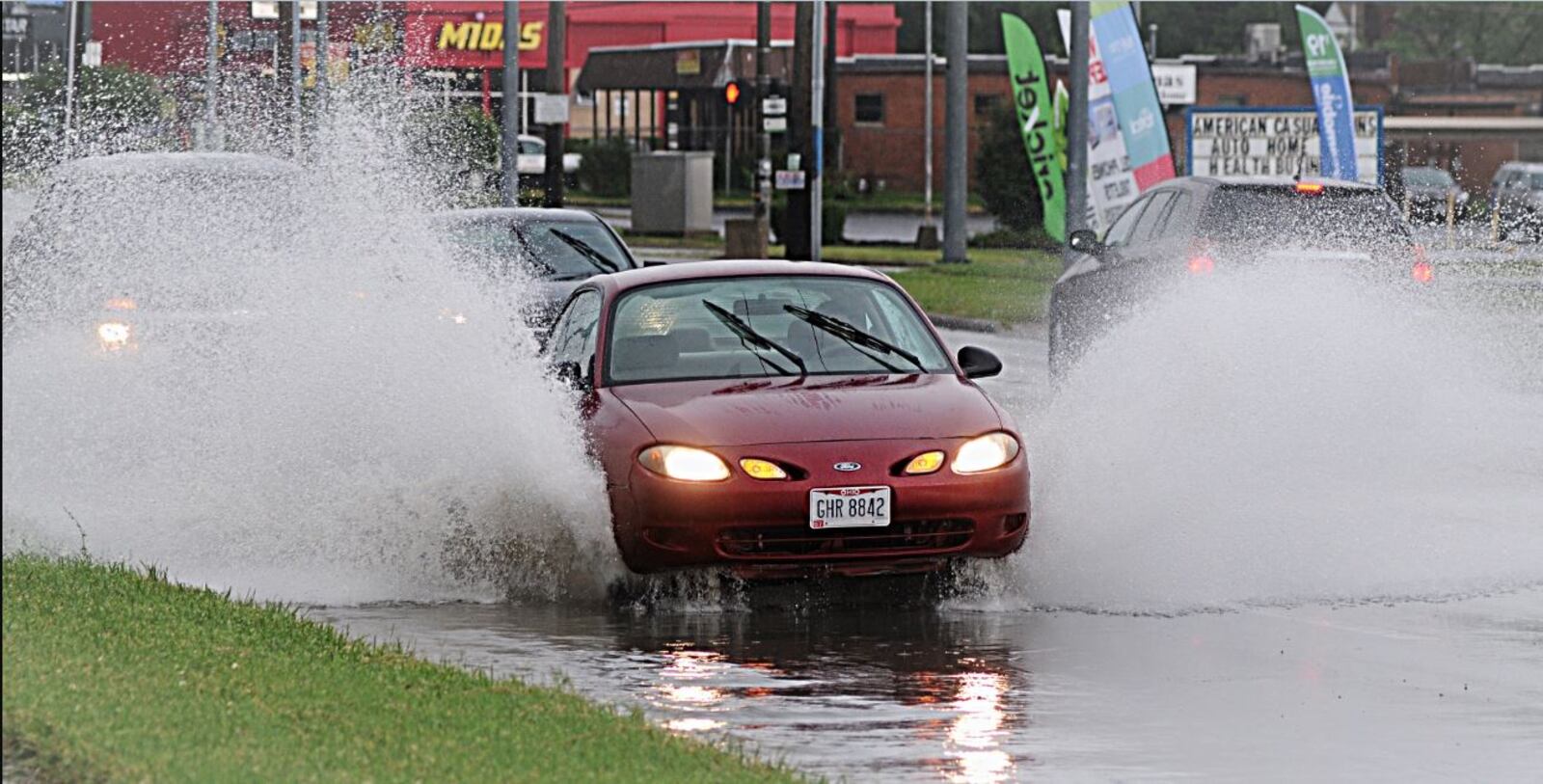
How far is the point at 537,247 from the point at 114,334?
6507 mm

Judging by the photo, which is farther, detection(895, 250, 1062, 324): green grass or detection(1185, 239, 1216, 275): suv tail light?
detection(895, 250, 1062, 324): green grass

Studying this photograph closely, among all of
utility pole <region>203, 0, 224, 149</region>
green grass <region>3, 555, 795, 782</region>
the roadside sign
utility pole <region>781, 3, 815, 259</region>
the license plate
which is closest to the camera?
green grass <region>3, 555, 795, 782</region>

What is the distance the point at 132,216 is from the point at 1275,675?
25.6ft

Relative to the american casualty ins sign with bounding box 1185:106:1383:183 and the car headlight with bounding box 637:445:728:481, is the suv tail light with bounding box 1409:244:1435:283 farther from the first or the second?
the american casualty ins sign with bounding box 1185:106:1383:183

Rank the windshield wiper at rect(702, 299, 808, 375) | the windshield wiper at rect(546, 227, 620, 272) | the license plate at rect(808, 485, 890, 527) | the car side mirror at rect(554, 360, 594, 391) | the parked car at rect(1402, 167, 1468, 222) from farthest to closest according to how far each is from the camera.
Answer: the parked car at rect(1402, 167, 1468, 222) → the windshield wiper at rect(546, 227, 620, 272) → the car side mirror at rect(554, 360, 594, 391) → the windshield wiper at rect(702, 299, 808, 375) → the license plate at rect(808, 485, 890, 527)

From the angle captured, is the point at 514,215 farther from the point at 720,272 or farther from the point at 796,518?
the point at 796,518

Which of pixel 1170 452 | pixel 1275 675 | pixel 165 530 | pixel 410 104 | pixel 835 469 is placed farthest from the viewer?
pixel 410 104

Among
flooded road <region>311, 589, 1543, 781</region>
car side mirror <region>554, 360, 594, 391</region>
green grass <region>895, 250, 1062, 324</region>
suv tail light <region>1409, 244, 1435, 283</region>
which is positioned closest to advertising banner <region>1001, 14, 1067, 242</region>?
green grass <region>895, 250, 1062, 324</region>

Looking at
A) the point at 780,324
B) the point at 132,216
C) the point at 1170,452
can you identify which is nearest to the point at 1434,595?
the point at 1170,452

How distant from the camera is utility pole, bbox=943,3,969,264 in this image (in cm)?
3859

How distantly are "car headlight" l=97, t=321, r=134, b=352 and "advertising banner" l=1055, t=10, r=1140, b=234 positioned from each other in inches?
946

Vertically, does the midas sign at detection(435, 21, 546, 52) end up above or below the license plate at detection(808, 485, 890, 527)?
above

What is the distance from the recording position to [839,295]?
37.1 ft

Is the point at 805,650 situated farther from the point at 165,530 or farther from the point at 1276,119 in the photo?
the point at 1276,119
